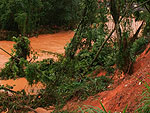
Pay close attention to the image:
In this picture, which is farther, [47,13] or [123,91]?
[47,13]

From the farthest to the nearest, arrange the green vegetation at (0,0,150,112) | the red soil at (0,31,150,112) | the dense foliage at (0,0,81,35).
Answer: the dense foliage at (0,0,81,35) → the green vegetation at (0,0,150,112) → the red soil at (0,31,150,112)

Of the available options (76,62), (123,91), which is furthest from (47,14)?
(123,91)

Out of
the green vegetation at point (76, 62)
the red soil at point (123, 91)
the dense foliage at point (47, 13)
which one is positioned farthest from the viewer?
the dense foliage at point (47, 13)

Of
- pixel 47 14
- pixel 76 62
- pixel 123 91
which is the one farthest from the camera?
pixel 47 14

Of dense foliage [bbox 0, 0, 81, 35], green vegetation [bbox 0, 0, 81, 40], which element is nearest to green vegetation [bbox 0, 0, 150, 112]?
dense foliage [bbox 0, 0, 81, 35]

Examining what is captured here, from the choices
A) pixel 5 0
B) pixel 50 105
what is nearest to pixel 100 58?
pixel 50 105

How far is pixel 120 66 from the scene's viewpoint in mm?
4777

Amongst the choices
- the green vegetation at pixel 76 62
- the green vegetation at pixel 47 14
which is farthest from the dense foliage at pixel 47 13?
the green vegetation at pixel 76 62

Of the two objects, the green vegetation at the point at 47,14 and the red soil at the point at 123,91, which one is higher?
the green vegetation at the point at 47,14

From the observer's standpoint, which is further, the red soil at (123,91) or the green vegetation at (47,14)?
the green vegetation at (47,14)

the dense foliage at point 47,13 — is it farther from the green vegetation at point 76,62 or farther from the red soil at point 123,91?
the green vegetation at point 76,62

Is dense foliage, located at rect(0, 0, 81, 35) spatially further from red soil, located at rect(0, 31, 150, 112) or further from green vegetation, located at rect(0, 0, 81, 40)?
red soil, located at rect(0, 31, 150, 112)

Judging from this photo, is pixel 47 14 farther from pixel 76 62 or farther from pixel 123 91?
pixel 123 91

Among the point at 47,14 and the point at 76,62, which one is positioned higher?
the point at 47,14
